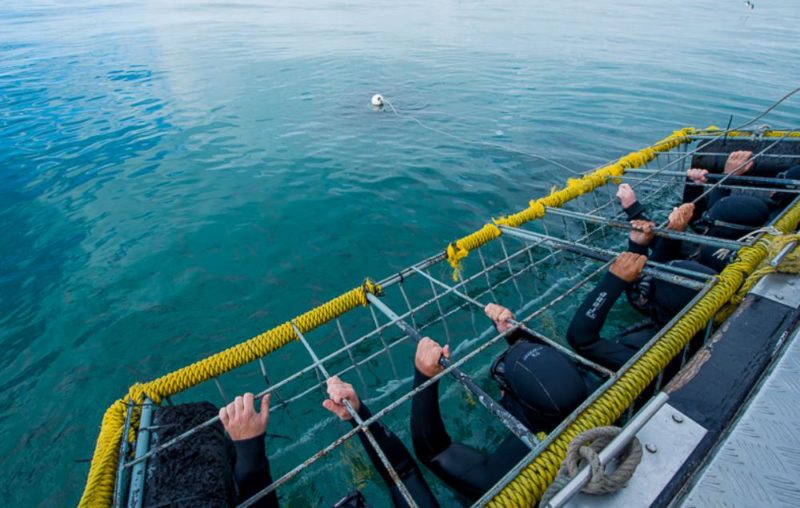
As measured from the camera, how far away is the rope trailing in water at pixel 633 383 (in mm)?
1534

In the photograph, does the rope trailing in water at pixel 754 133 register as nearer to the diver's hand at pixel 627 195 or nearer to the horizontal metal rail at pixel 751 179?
the horizontal metal rail at pixel 751 179

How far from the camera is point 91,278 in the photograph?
6.09 metres

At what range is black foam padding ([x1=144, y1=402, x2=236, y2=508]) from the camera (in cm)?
204

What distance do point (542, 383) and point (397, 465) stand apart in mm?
1172

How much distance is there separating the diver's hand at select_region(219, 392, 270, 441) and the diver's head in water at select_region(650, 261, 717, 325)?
367 centimetres

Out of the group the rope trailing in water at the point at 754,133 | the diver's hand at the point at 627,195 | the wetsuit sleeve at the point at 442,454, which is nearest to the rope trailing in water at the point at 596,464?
the wetsuit sleeve at the point at 442,454

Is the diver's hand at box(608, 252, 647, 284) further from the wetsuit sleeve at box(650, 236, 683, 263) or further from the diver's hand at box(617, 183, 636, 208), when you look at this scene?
the diver's hand at box(617, 183, 636, 208)

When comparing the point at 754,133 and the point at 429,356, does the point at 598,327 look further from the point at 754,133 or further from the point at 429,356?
the point at 754,133

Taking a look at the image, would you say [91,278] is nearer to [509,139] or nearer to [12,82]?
[509,139]

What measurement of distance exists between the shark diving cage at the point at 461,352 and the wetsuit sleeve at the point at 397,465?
0.29 metres

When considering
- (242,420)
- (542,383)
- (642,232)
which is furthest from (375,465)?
(642,232)

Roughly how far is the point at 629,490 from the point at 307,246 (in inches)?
238

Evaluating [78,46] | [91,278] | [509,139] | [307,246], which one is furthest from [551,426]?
[78,46]

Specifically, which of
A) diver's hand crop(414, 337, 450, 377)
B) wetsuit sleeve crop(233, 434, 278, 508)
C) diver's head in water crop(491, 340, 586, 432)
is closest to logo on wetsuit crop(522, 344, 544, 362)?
diver's head in water crop(491, 340, 586, 432)
